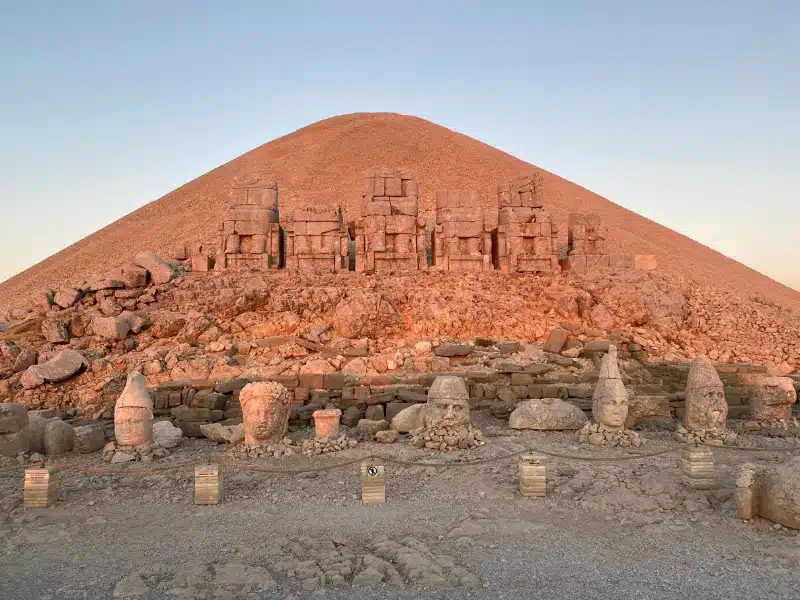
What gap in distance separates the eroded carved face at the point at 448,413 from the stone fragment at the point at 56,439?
6002 millimetres

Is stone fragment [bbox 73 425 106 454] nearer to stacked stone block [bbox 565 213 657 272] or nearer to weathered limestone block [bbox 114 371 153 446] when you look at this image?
weathered limestone block [bbox 114 371 153 446]

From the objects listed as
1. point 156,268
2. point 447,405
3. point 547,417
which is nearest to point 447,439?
point 447,405

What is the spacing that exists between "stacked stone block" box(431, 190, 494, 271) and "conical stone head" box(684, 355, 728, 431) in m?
7.19

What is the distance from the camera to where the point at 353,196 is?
39250 millimetres

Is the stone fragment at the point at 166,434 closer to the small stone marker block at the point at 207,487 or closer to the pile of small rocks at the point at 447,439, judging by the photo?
the small stone marker block at the point at 207,487

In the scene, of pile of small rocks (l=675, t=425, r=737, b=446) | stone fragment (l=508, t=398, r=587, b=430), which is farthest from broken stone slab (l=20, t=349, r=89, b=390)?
pile of small rocks (l=675, t=425, r=737, b=446)

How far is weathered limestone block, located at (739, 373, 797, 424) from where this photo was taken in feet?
36.9

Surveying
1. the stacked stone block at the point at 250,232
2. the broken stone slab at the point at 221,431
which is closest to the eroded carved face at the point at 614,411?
the broken stone slab at the point at 221,431

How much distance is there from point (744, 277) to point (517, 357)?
3316cm

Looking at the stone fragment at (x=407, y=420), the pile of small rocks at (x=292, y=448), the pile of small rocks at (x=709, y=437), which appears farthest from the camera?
the stone fragment at (x=407, y=420)

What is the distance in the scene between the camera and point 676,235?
151 ft

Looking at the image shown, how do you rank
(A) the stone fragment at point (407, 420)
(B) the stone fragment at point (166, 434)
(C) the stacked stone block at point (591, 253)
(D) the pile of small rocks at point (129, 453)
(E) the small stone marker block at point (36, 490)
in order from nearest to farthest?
(E) the small stone marker block at point (36, 490) → (D) the pile of small rocks at point (129, 453) → (B) the stone fragment at point (166, 434) → (A) the stone fragment at point (407, 420) → (C) the stacked stone block at point (591, 253)

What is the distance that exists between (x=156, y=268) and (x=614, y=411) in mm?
11818

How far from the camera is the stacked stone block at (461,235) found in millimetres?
17078
